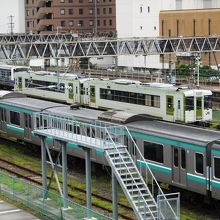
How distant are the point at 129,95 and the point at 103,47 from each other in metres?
13.7

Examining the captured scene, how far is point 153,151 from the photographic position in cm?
2148

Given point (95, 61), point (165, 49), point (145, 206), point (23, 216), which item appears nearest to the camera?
point (145, 206)

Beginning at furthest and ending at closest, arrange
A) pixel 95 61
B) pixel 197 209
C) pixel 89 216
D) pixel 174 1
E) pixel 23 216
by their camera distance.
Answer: pixel 95 61, pixel 174 1, pixel 197 209, pixel 23 216, pixel 89 216

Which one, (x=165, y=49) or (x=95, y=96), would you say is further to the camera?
(x=165, y=49)

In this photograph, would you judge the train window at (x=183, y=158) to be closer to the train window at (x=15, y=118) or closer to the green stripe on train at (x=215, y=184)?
the green stripe on train at (x=215, y=184)

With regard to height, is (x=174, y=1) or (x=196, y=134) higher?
(x=174, y=1)

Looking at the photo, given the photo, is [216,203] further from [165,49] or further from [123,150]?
[165,49]

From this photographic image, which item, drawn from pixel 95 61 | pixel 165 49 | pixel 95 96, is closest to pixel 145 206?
pixel 95 96

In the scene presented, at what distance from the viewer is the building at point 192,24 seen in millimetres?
66625

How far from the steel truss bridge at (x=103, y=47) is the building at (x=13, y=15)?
169 ft

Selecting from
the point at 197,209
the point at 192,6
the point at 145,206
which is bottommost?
the point at 197,209

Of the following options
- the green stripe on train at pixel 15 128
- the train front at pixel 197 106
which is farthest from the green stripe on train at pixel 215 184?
the train front at pixel 197 106

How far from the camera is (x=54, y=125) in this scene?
20.0 m

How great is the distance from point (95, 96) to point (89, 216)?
23178mm
